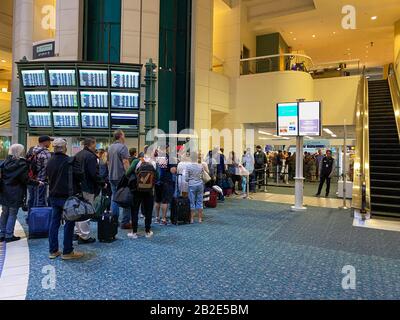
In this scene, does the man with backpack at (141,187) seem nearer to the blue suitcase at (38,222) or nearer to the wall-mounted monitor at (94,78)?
the blue suitcase at (38,222)

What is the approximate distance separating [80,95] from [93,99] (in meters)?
0.33

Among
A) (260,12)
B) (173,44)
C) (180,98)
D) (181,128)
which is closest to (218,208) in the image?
(181,128)

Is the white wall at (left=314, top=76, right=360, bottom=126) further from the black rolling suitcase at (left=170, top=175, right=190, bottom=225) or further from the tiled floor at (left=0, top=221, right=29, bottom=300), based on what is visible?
the tiled floor at (left=0, top=221, right=29, bottom=300)

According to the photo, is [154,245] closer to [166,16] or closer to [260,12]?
[166,16]

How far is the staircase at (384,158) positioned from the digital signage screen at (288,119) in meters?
2.33

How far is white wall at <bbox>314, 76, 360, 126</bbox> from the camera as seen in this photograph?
1326 centimetres

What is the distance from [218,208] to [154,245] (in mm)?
3410

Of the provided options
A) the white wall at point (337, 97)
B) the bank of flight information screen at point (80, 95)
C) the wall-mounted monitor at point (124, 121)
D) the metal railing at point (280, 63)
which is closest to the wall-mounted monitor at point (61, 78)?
the bank of flight information screen at point (80, 95)

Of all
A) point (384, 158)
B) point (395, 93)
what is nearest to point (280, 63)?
point (395, 93)

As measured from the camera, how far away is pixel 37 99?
7.99m

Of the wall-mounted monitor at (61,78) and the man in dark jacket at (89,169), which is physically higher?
the wall-mounted monitor at (61,78)

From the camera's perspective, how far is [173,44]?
10930 mm

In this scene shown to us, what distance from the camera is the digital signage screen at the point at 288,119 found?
7.68 m

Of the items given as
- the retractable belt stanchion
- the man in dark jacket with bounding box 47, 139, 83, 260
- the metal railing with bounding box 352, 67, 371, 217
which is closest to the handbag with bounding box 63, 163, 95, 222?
the man in dark jacket with bounding box 47, 139, 83, 260
